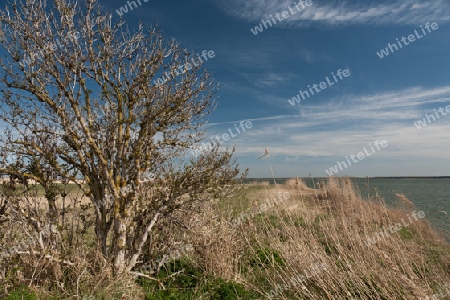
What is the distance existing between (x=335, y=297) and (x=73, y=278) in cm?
434

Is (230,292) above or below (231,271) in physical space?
below

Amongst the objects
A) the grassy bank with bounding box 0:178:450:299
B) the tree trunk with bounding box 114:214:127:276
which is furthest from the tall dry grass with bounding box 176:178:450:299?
the tree trunk with bounding box 114:214:127:276

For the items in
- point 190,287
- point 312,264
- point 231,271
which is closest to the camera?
point 312,264

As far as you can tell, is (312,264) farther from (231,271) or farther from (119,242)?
(119,242)

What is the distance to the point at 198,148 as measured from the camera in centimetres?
679

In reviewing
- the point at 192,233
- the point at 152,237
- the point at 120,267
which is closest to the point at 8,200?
the point at 120,267

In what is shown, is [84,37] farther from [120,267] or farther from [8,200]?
[120,267]

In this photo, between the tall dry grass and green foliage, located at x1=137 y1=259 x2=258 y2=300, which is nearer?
the tall dry grass

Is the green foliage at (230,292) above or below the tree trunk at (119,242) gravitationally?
below

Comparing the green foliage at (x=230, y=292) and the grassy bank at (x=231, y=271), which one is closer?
the grassy bank at (x=231, y=271)

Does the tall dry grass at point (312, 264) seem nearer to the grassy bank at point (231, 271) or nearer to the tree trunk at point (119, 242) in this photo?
the grassy bank at point (231, 271)

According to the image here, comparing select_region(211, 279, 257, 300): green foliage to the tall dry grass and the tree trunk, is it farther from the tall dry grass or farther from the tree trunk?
the tree trunk

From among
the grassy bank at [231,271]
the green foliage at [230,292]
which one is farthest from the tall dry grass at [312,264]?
the green foliage at [230,292]

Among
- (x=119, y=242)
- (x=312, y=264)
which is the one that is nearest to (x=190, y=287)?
(x=119, y=242)
